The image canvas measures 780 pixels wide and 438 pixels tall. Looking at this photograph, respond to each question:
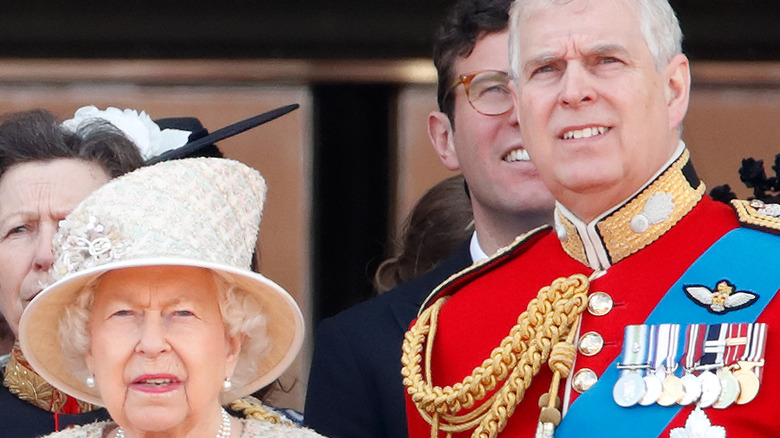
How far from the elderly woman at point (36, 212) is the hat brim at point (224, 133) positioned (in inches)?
3.0

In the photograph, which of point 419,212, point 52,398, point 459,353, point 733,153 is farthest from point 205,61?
point 459,353

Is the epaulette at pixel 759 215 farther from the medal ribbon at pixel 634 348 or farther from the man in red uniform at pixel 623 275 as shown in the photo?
the medal ribbon at pixel 634 348

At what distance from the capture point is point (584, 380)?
2500 millimetres

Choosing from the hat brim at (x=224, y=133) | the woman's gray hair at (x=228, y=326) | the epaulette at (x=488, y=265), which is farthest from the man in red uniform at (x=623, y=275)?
the hat brim at (x=224, y=133)

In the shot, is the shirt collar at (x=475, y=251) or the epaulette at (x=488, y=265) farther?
the shirt collar at (x=475, y=251)

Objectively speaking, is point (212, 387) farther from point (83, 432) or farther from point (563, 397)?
point (563, 397)

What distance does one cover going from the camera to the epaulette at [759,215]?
2488 mm

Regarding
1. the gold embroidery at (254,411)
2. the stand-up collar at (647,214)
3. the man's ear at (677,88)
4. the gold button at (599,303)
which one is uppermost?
the man's ear at (677,88)

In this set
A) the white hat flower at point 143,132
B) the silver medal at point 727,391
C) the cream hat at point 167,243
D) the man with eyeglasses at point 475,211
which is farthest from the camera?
the white hat flower at point 143,132

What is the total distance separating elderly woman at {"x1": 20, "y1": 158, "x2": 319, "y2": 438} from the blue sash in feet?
1.53

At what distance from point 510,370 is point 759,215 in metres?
0.46

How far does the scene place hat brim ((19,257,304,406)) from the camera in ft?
8.37

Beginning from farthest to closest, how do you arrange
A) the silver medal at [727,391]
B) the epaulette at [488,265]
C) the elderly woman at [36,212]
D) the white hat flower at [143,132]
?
the white hat flower at [143,132] → the elderly woman at [36,212] → the epaulette at [488,265] → the silver medal at [727,391]

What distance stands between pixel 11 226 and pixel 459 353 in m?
0.91
